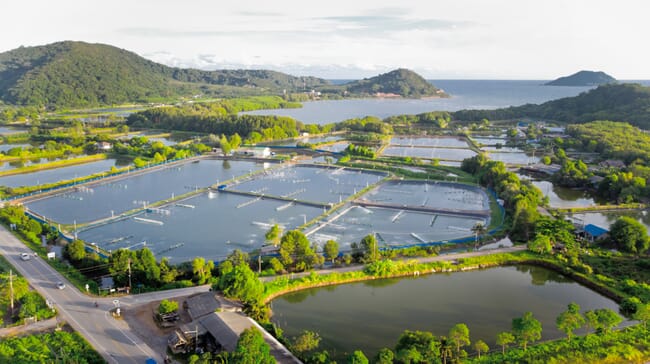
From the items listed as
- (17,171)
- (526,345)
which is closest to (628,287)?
(526,345)

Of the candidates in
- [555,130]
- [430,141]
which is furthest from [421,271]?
[555,130]

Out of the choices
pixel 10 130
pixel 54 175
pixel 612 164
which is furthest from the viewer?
pixel 10 130

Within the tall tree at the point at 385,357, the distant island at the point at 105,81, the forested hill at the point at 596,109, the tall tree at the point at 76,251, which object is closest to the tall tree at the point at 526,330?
the tall tree at the point at 385,357

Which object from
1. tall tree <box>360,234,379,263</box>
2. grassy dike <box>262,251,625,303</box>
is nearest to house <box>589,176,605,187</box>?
grassy dike <box>262,251,625,303</box>

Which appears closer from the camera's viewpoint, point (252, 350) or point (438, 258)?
point (252, 350)

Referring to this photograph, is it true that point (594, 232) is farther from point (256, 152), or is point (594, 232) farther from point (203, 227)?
point (256, 152)
